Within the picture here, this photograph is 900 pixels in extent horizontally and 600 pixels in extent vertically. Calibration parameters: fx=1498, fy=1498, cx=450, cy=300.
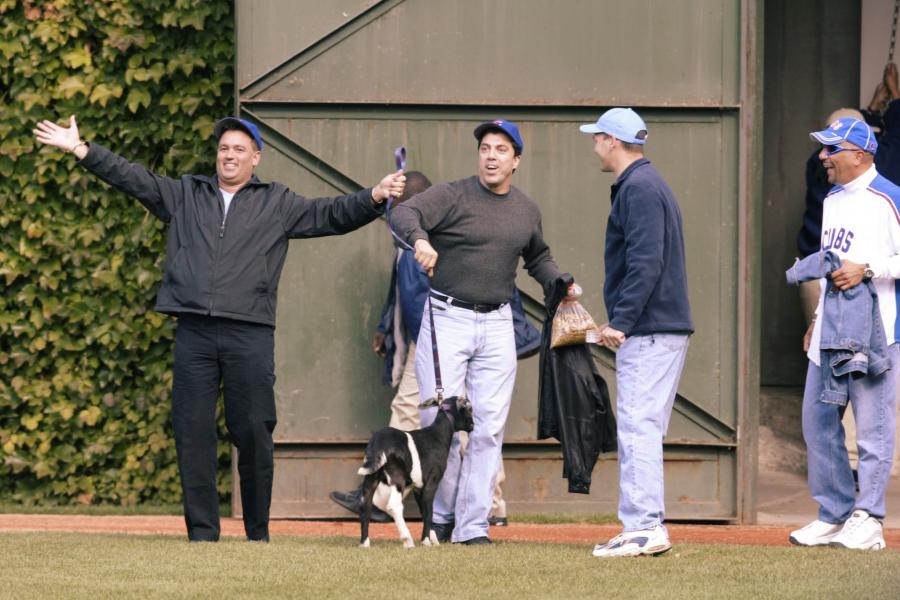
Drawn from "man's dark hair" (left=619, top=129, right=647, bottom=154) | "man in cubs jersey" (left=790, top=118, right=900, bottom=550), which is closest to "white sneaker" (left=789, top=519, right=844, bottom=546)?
"man in cubs jersey" (left=790, top=118, right=900, bottom=550)

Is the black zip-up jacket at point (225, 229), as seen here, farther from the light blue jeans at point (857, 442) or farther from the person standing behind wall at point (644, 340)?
the light blue jeans at point (857, 442)

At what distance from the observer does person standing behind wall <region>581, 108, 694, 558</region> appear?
6.66m

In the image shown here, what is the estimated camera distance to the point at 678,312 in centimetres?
677

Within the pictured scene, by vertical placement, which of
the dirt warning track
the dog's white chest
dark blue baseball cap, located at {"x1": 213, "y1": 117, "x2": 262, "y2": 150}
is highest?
dark blue baseball cap, located at {"x1": 213, "y1": 117, "x2": 262, "y2": 150}

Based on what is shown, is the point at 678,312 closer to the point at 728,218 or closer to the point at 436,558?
the point at 436,558

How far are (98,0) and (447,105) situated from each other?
94.5 inches

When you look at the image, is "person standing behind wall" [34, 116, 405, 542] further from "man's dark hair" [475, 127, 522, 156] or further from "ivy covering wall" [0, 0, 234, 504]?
"ivy covering wall" [0, 0, 234, 504]

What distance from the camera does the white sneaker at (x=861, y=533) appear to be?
704 centimetres

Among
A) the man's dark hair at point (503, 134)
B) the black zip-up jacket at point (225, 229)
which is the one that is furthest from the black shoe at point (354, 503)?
the man's dark hair at point (503, 134)

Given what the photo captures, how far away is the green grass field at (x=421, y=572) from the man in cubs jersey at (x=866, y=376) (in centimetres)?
31

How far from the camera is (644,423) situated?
22.1 ft

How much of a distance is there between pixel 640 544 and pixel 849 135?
2.19m

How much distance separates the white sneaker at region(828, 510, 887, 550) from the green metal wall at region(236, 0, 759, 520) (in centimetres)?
202

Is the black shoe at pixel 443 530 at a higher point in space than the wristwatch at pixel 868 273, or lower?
lower
